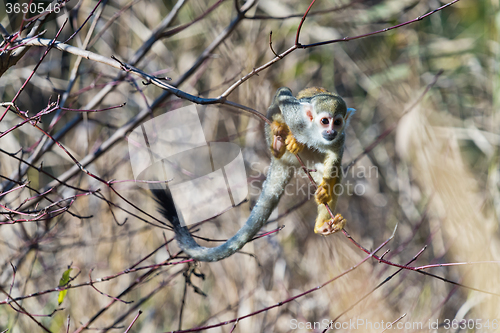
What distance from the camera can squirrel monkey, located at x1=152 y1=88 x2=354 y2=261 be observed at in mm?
2318

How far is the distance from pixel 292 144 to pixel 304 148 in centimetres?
23

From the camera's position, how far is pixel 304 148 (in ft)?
8.68

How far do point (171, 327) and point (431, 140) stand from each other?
3700 millimetres

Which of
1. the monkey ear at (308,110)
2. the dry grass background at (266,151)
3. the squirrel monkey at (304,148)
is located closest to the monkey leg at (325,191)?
the squirrel monkey at (304,148)

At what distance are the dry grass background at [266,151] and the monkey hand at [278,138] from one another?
A: 105 centimetres

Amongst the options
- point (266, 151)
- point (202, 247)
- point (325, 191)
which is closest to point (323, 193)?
point (325, 191)

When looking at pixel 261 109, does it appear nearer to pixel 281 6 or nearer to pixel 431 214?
pixel 281 6

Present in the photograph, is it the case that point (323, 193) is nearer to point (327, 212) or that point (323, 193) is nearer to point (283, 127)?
point (327, 212)

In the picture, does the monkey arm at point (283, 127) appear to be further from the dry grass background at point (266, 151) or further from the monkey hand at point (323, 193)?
the dry grass background at point (266, 151)

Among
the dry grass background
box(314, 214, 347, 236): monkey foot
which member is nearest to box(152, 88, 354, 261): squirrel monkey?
box(314, 214, 347, 236): monkey foot

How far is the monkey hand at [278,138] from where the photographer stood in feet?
8.16

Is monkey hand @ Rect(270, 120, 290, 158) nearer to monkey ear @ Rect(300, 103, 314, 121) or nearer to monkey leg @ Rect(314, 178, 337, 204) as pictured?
monkey ear @ Rect(300, 103, 314, 121)

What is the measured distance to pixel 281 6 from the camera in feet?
14.6

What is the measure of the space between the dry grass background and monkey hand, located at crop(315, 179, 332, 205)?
1.05 meters
